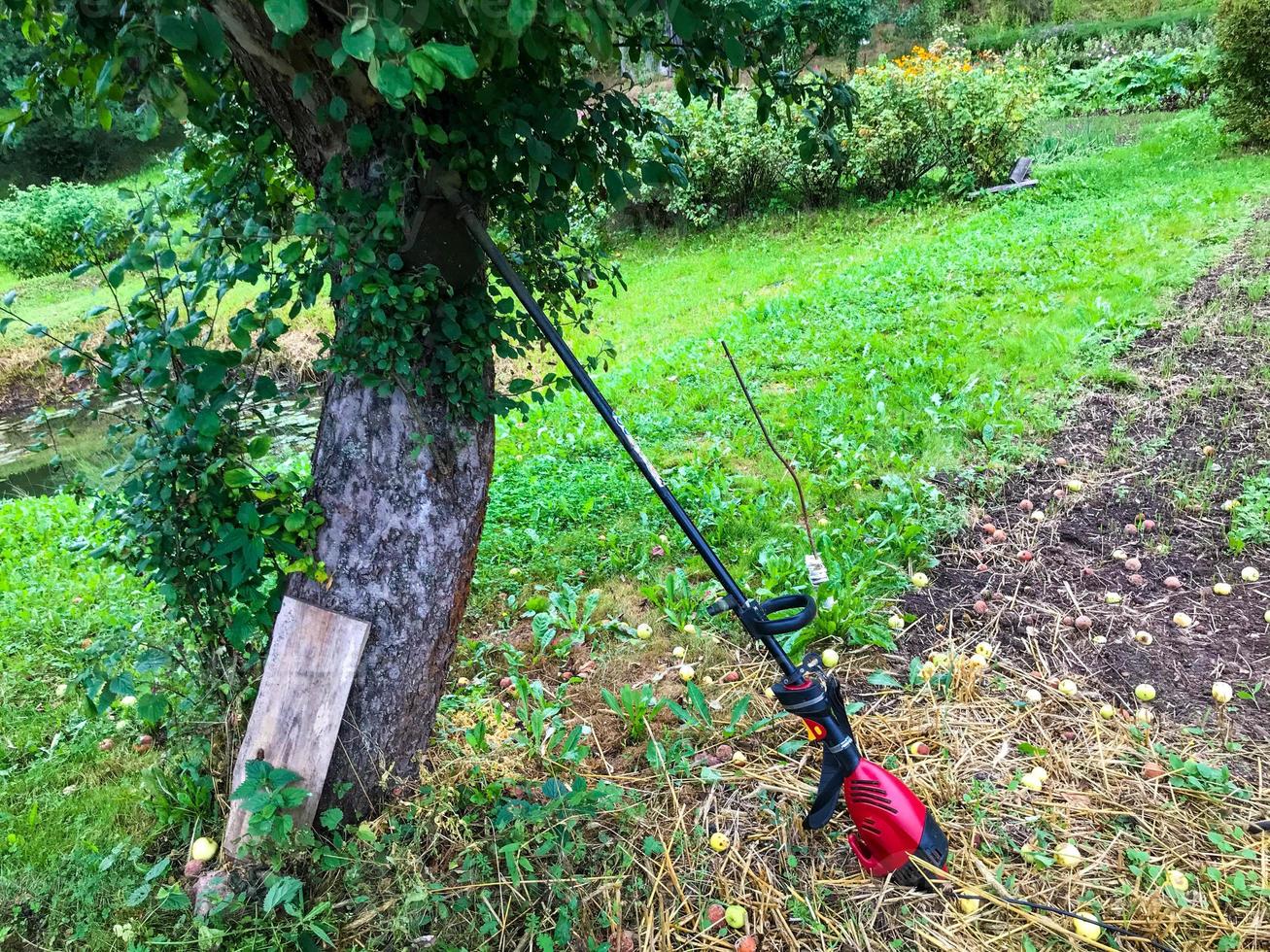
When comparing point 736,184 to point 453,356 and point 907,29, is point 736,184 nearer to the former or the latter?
point 453,356

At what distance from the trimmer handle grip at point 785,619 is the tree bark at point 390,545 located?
32.5 inches

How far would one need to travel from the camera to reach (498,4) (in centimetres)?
119

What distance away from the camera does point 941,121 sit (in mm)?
9773

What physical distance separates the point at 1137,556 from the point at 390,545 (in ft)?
9.13

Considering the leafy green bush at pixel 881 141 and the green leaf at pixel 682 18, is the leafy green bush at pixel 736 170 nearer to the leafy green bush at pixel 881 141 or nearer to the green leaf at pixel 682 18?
the leafy green bush at pixel 881 141

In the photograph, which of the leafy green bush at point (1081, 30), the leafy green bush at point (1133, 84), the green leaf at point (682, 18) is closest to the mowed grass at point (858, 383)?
the green leaf at point (682, 18)

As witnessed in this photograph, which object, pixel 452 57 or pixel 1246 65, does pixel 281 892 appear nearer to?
pixel 452 57

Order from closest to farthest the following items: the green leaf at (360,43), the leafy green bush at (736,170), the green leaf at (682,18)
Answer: the green leaf at (360,43)
the green leaf at (682,18)
the leafy green bush at (736,170)

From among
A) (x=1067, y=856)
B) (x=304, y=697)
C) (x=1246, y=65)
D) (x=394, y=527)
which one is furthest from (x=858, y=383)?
(x=1246, y=65)

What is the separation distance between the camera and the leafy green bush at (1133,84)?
13344mm

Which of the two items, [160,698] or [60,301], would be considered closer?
[160,698]

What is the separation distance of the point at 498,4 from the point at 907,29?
23.7 m

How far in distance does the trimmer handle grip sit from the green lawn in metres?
0.88

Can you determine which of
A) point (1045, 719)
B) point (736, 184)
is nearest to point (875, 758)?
point (1045, 719)
